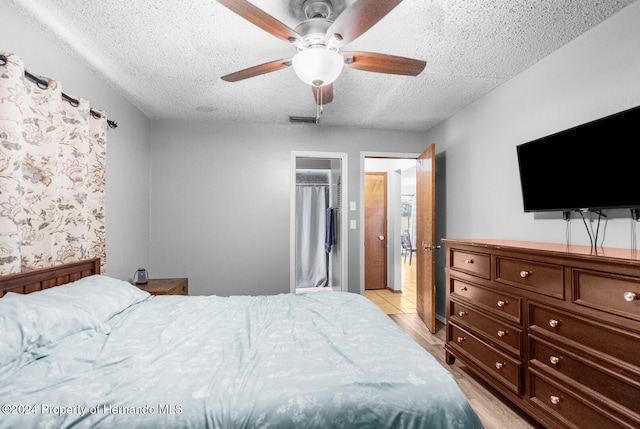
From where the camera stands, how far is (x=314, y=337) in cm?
152

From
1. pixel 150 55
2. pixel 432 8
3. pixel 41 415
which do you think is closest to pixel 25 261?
pixel 41 415

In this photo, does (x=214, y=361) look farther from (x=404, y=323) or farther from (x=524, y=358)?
(x=404, y=323)

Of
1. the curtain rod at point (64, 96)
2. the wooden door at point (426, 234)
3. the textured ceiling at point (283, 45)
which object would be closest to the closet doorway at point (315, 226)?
the wooden door at point (426, 234)

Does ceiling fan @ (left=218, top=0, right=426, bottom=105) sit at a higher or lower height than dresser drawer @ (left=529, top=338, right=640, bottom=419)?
higher

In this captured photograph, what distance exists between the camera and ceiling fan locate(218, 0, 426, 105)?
1360 millimetres

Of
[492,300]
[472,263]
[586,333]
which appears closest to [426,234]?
[472,263]

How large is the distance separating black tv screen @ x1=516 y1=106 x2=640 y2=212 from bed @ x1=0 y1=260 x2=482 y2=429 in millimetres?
1439

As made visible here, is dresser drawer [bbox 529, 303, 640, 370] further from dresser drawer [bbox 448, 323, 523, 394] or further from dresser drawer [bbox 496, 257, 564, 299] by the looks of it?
dresser drawer [bbox 448, 323, 523, 394]

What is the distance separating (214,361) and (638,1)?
9.63 ft

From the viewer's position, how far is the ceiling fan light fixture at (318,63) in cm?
154

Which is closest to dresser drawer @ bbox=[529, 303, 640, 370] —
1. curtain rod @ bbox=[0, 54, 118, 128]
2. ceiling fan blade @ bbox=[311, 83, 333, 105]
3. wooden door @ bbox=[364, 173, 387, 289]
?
ceiling fan blade @ bbox=[311, 83, 333, 105]

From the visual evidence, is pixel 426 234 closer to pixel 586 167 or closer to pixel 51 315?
pixel 586 167

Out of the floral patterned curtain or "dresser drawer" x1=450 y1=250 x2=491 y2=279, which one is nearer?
the floral patterned curtain

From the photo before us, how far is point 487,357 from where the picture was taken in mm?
2217
